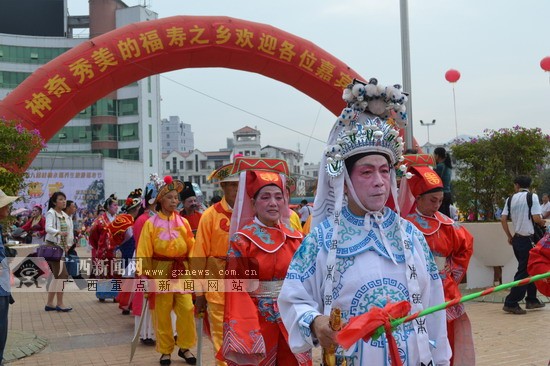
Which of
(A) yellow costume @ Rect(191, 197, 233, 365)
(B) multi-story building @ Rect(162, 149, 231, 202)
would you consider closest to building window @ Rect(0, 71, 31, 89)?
(B) multi-story building @ Rect(162, 149, 231, 202)

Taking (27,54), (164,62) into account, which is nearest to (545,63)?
(164,62)

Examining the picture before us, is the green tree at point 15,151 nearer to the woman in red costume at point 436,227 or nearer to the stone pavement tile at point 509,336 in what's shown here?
the woman in red costume at point 436,227

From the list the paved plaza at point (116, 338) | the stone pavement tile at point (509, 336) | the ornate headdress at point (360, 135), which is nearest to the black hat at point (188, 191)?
the paved plaza at point (116, 338)

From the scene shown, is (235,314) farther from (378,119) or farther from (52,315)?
(52,315)

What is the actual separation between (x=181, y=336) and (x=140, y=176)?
3837cm

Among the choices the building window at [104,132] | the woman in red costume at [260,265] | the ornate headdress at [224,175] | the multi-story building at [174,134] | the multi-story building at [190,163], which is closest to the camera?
the woman in red costume at [260,265]

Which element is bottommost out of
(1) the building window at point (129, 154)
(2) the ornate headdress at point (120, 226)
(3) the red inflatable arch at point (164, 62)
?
(2) the ornate headdress at point (120, 226)

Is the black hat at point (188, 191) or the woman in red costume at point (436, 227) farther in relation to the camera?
the black hat at point (188, 191)

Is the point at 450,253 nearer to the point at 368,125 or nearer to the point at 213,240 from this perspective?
the point at 213,240

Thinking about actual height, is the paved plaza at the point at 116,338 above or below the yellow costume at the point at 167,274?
below

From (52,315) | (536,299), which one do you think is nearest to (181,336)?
(52,315)

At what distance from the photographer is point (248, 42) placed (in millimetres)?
11359

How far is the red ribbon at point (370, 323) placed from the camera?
7.33 feet

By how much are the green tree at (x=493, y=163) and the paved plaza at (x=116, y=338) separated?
2.81 meters
